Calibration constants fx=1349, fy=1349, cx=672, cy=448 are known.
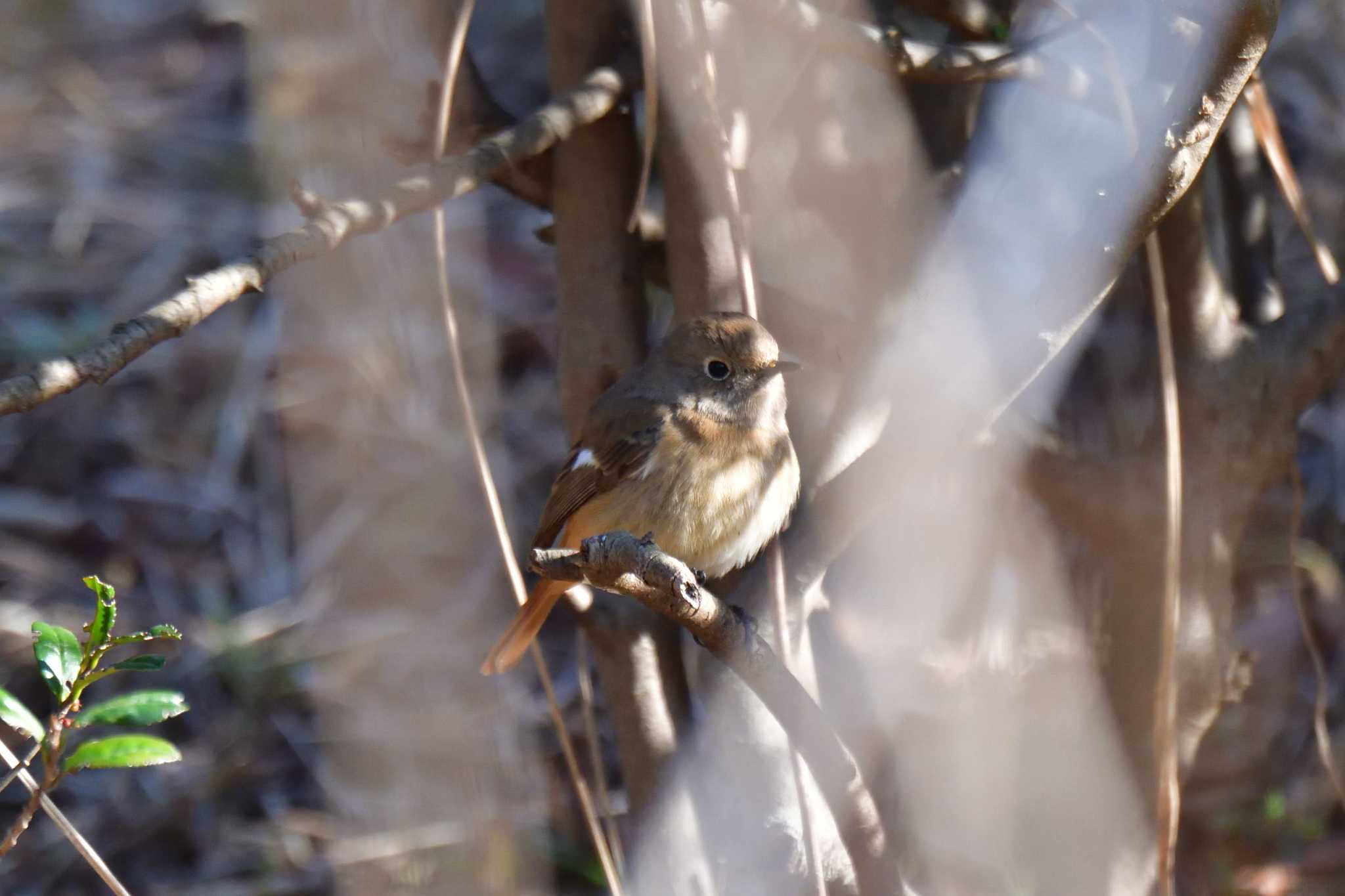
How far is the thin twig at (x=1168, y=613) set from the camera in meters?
2.53

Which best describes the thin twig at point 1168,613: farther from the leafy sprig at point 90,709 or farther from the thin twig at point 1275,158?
the leafy sprig at point 90,709

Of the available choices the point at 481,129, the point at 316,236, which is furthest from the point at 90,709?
the point at 481,129

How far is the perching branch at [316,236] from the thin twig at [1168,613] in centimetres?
111

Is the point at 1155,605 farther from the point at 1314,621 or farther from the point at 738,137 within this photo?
the point at 1314,621

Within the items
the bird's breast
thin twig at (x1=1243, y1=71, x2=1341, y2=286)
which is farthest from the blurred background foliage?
thin twig at (x1=1243, y1=71, x2=1341, y2=286)

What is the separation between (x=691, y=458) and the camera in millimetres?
2883

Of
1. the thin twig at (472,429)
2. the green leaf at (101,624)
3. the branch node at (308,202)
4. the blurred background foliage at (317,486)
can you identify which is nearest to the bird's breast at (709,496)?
the thin twig at (472,429)

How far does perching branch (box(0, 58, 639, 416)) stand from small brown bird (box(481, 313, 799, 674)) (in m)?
0.49

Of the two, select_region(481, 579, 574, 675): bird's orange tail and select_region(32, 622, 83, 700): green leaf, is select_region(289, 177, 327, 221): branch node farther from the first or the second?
select_region(481, 579, 574, 675): bird's orange tail

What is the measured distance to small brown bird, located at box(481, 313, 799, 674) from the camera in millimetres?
2744

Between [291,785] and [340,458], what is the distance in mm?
1382

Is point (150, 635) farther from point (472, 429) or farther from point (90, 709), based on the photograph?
point (472, 429)

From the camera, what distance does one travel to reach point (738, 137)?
280 centimetres

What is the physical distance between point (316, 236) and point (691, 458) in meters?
1.10
